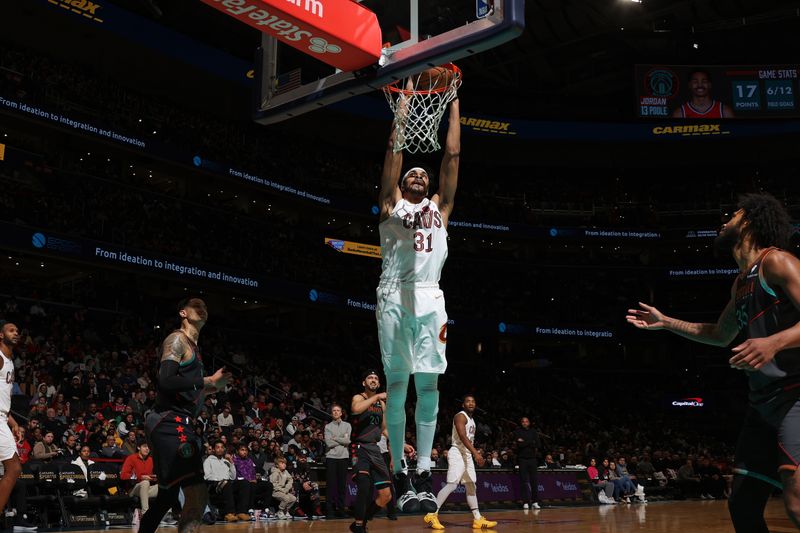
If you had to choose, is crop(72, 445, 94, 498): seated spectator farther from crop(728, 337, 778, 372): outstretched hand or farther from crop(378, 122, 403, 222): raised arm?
crop(728, 337, 778, 372): outstretched hand

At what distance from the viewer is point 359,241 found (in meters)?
35.2

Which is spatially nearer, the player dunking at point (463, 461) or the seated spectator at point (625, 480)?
the player dunking at point (463, 461)

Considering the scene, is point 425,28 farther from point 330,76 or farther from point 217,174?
point 217,174

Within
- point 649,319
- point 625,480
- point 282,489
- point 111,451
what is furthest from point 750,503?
point 625,480

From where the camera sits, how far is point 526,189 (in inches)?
1597

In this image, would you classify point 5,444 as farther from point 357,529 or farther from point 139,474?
point 139,474

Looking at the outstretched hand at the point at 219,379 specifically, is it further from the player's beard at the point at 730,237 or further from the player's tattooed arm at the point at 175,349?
the player's beard at the point at 730,237

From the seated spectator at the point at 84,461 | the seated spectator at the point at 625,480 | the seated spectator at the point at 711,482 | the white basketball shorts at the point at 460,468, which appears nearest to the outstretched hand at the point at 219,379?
the white basketball shorts at the point at 460,468

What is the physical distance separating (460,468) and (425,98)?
7640mm

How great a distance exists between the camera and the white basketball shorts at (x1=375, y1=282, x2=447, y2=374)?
5.94 meters

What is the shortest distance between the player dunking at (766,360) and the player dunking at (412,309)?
2.23m

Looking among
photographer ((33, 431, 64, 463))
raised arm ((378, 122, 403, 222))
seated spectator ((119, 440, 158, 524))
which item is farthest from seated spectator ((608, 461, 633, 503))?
raised arm ((378, 122, 403, 222))

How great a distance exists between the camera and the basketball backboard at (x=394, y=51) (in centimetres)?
585

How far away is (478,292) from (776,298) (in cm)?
3286
